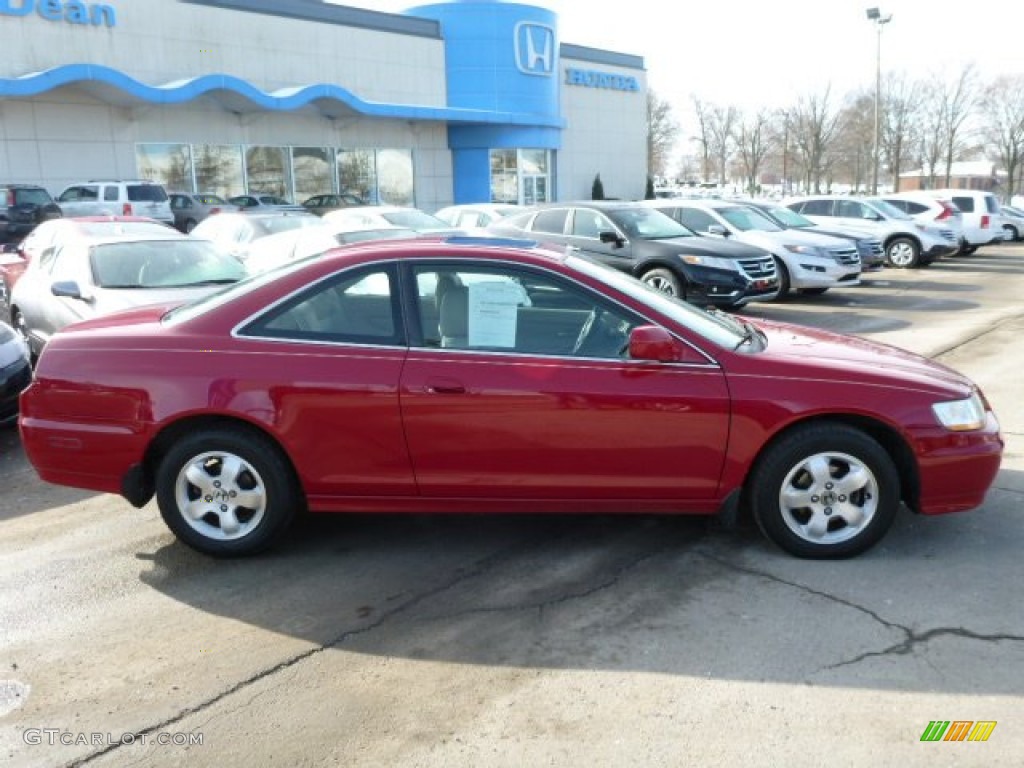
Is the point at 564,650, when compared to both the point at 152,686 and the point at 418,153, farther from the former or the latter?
the point at 418,153

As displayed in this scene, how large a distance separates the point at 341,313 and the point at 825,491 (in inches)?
99.3

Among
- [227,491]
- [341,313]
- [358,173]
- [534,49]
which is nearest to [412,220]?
[341,313]

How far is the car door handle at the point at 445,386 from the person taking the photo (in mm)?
4258

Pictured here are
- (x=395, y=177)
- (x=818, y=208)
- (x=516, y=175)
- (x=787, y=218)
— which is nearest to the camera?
(x=787, y=218)

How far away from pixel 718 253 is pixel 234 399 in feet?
30.1

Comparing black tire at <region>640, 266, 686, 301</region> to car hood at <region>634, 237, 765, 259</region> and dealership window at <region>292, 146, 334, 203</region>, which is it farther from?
dealership window at <region>292, 146, 334, 203</region>

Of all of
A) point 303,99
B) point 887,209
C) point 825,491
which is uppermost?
point 303,99

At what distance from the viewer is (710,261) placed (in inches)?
479

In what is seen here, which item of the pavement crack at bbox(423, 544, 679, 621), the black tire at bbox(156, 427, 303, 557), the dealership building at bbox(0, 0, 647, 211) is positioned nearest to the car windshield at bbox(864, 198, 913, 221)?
the dealership building at bbox(0, 0, 647, 211)

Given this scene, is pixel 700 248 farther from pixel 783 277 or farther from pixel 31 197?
pixel 31 197

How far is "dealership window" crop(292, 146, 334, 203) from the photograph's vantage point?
31.3 metres

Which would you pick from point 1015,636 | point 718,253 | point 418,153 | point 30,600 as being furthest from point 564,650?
point 418,153

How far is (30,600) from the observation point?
4230 millimetres

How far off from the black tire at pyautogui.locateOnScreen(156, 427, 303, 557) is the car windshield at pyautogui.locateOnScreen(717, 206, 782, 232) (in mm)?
12362
